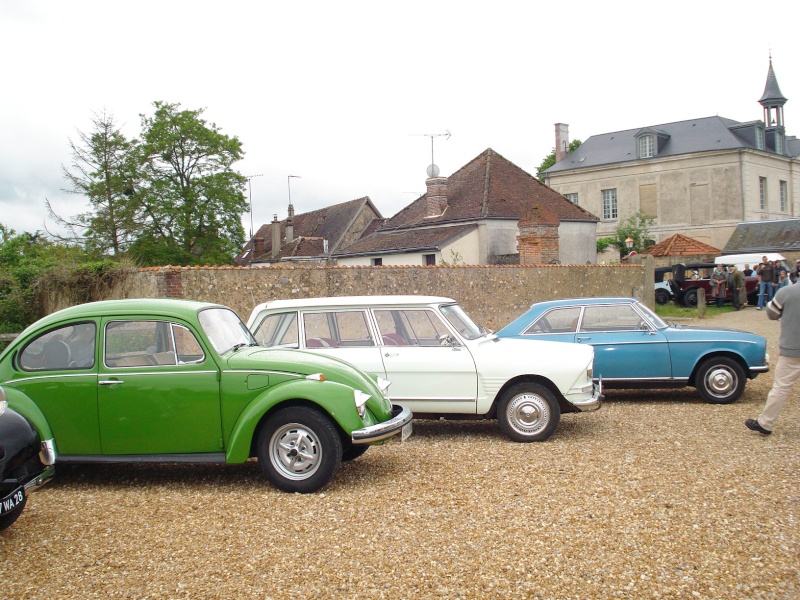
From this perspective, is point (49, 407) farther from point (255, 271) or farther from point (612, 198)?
point (612, 198)

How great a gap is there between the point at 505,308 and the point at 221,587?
15.9 metres

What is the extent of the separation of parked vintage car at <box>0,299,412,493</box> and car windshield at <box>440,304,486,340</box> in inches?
80.1

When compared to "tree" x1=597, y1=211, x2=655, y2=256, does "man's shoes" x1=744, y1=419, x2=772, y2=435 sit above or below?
below

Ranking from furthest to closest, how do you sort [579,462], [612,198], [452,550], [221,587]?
[612,198]
[579,462]
[452,550]
[221,587]

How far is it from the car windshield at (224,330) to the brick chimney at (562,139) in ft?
180

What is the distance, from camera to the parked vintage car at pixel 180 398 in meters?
6.18

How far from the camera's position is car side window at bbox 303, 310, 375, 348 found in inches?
327

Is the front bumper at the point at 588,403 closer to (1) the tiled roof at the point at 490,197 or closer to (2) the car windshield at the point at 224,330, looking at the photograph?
(2) the car windshield at the point at 224,330

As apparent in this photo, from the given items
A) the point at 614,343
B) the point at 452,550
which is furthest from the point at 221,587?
the point at 614,343

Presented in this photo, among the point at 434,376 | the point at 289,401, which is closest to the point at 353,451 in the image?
the point at 289,401

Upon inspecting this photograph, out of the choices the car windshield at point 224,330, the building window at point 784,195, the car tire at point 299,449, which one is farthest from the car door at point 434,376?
the building window at point 784,195

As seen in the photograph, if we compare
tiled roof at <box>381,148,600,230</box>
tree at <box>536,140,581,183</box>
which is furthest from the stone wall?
tree at <box>536,140,581,183</box>

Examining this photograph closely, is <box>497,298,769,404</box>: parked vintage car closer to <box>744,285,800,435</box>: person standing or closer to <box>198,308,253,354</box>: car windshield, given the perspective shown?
<box>744,285,800,435</box>: person standing

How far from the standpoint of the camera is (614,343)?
409 inches
